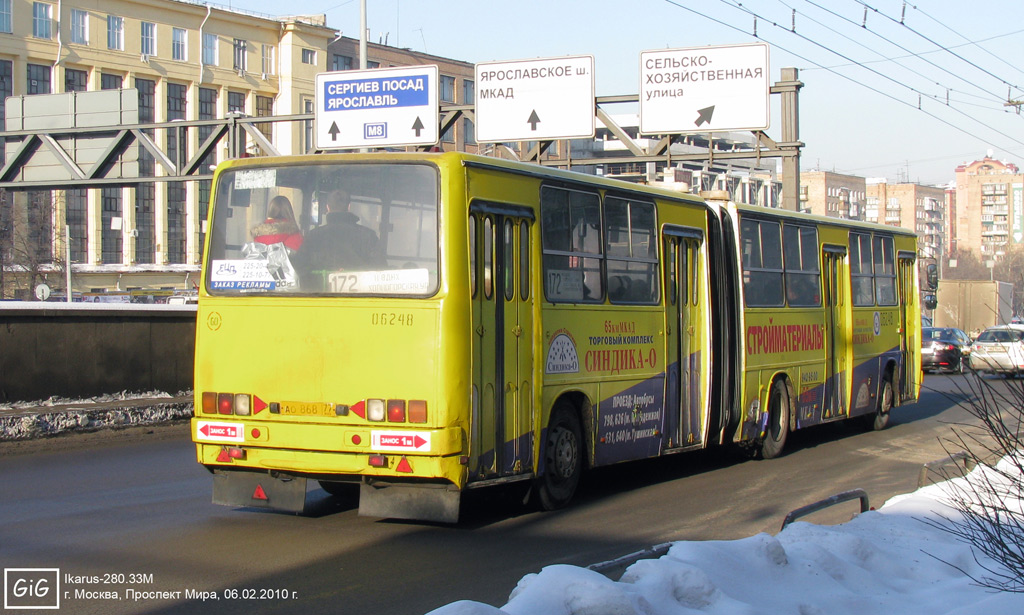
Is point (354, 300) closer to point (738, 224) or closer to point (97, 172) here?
point (738, 224)

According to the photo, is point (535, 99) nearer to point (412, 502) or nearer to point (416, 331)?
point (416, 331)

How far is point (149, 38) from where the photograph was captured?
3034 inches

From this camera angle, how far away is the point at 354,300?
8609 millimetres

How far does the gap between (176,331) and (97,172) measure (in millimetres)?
12381

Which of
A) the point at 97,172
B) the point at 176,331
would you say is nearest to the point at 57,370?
the point at 176,331

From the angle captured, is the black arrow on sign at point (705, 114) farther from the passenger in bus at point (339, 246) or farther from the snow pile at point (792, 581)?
the snow pile at point (792, 581)

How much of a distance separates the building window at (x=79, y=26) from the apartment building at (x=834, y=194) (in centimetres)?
11175

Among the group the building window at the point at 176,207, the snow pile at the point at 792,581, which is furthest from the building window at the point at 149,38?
the snow pile at the point at 792,581

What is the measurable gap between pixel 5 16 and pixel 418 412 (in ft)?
239

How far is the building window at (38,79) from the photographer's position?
2865 inches

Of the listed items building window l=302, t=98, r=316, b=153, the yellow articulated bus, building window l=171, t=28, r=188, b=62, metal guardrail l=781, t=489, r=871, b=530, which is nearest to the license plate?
the yellow articulated bus

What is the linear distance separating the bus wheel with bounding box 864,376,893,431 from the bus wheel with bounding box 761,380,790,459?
160 inches

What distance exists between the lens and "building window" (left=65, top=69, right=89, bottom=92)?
2916 inches

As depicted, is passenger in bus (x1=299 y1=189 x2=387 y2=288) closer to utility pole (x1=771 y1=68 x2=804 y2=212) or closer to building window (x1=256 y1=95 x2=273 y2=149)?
utility pole (x1=771 y1=68 x2=804 y2=212)
